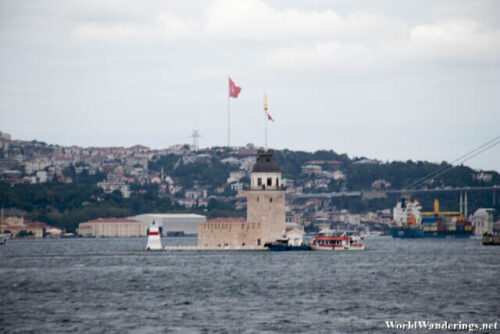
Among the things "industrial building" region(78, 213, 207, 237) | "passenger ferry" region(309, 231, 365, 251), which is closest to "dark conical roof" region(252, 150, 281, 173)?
"passenger ferry" region(309, 231, 365, 251)

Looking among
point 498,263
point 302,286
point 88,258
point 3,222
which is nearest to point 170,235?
point 3,222

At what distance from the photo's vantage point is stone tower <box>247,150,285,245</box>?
231 feet

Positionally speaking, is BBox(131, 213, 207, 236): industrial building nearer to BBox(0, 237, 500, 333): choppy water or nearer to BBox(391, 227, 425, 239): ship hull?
BBox(391, 227, 425, 239): ship hull

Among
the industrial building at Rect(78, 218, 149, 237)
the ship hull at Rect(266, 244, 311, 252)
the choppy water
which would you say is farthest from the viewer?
the industrial building at Rect(78, 218, 149, 237)

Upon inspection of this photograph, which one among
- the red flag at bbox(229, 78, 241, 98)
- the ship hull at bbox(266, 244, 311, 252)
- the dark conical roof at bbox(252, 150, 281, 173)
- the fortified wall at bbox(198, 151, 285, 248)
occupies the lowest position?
the ship hull at bbox(266, 244, 311, 252)

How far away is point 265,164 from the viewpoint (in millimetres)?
72188

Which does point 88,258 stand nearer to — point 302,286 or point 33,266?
point 33,266

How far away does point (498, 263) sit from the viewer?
65.6 m

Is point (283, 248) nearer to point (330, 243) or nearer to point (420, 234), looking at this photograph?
point (330, 243)

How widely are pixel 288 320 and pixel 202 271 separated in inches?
870

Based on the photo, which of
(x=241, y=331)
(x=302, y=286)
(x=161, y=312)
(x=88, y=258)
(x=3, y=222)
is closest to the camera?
(x=241, y=331)

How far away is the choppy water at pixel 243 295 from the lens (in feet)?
114

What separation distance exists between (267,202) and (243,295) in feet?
88.8

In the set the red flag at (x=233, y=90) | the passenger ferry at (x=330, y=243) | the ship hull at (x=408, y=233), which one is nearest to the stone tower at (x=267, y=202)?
the passenger ferry at (x=330, y=243)
